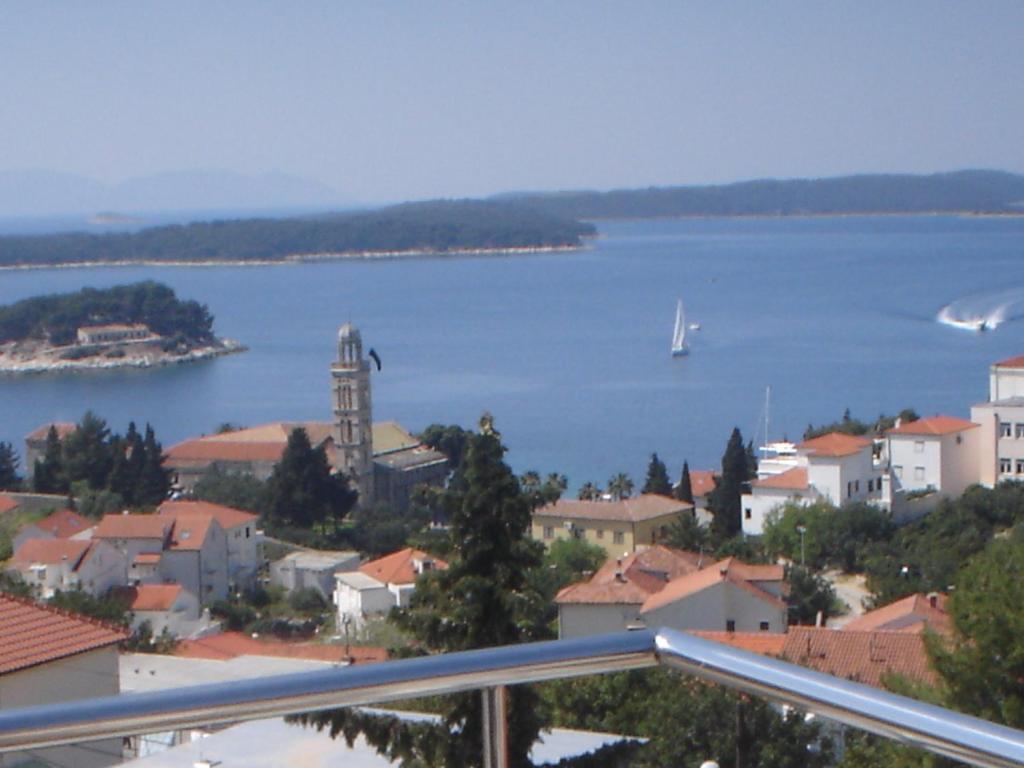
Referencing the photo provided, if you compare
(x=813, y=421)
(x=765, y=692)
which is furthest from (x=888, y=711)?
(x=813, y=421)

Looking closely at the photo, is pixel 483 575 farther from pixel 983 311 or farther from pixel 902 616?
pixel 983 311

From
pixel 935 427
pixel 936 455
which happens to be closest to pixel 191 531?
pixel 936 455

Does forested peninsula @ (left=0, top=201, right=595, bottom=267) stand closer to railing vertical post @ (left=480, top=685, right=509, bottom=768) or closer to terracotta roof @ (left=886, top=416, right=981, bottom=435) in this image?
terracotta roof @ (left=886, top=416, right=981, bottom=435)

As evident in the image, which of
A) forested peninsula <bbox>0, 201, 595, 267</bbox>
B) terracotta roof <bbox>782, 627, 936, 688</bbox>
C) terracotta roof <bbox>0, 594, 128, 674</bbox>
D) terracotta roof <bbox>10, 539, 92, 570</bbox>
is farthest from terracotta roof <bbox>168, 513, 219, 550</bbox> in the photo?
forested peninsula <bbox>0, 201, 595, 267</bbox>

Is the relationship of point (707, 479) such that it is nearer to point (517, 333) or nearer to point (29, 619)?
point (29, 619)

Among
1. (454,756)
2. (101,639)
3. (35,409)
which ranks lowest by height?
(35,409)

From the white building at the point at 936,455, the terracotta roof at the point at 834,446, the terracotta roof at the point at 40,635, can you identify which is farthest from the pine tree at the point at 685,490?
the terracotta roof at the point at 40,635
